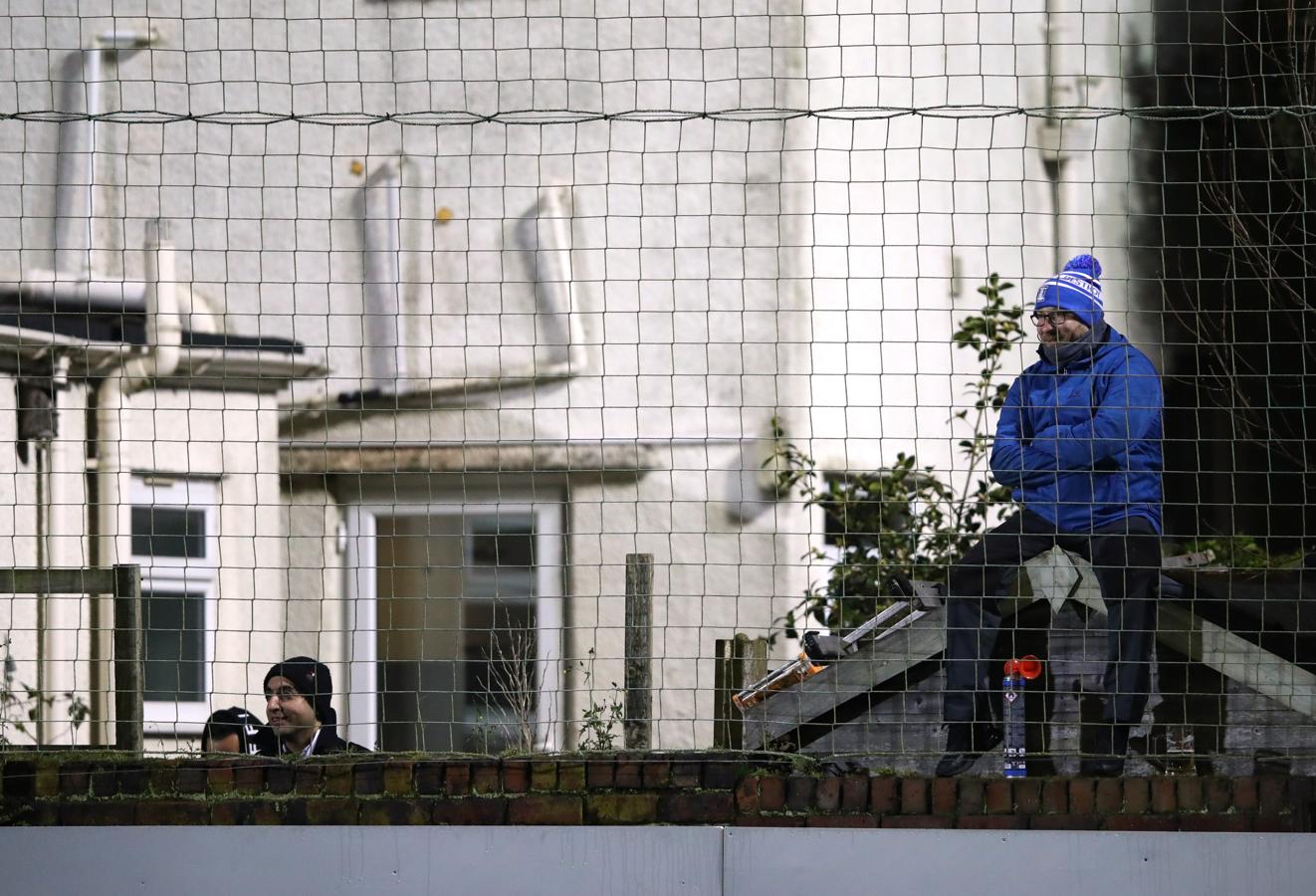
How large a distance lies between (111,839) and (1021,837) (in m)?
2.61

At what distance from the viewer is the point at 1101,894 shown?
472 centimetres

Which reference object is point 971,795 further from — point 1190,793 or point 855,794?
point 1190,793

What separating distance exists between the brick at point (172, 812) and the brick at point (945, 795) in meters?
2.11

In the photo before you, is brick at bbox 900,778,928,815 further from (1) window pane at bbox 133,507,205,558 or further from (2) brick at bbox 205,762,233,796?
(1) window pane at bbox 133,507,205,558

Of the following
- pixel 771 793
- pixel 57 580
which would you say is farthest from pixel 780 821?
A: pixel 57 580

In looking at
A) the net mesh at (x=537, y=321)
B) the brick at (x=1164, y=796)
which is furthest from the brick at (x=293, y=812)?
the net mesh at (x=537, y=321)

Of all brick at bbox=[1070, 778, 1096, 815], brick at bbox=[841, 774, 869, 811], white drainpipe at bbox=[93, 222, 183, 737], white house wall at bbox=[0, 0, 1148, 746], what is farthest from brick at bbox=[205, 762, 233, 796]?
white house wall at bbox=[0, 0, 1148, 746]

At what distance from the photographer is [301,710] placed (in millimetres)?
5848

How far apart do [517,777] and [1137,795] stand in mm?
1776

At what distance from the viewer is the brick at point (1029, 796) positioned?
4.84 metres

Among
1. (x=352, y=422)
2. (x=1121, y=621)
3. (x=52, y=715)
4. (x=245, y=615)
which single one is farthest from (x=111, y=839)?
(x=352, y=422)

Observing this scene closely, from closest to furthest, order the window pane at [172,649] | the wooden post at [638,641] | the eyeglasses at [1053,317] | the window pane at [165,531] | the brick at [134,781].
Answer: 1. the brick at [134,781]
2. the eyeglasses at [1053,317]
3. the wooden post at [638,641]
4. the window pane at [172,649]
5. the window pane at [165,531]

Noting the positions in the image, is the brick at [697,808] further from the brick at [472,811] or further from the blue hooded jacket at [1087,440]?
the blue hooded jacket at [1087,440]

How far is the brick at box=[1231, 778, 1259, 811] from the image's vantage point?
4855 millimetres
